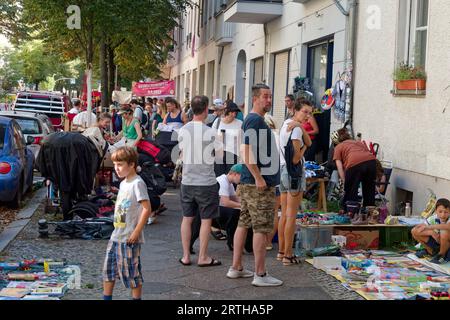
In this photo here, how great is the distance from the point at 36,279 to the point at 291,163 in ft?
9.80

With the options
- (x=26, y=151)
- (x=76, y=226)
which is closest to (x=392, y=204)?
(x=76, y=226)

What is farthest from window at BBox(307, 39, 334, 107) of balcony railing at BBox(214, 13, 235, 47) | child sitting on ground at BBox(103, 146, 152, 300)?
balcony railing at BBox(214, 13, 235, 47)

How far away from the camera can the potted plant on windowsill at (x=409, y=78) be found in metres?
10.4

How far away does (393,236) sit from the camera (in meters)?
9.46

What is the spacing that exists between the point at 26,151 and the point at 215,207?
277 inches

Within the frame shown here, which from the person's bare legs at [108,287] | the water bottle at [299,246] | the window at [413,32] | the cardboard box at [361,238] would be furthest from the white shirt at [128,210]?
the window at [413,32]

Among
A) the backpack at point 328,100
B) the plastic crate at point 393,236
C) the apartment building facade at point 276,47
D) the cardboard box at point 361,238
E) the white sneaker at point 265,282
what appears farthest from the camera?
the apartment building facade at point 276,47

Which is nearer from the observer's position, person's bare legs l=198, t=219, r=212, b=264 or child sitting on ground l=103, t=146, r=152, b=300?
child sitting on ground l=103, t=146, r=152, b=300

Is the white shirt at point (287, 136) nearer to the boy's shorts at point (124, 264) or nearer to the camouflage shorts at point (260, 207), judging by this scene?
the camouflage shorts at point (260, 207)

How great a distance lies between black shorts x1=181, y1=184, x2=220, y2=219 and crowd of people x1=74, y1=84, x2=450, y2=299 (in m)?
0.01

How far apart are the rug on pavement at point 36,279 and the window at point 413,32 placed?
20.2ft

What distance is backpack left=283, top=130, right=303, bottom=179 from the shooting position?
317 inches

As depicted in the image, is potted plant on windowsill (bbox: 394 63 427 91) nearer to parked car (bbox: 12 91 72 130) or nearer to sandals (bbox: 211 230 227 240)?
sandals (bbox: 211 230 227 240)

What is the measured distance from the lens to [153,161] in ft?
41.2
